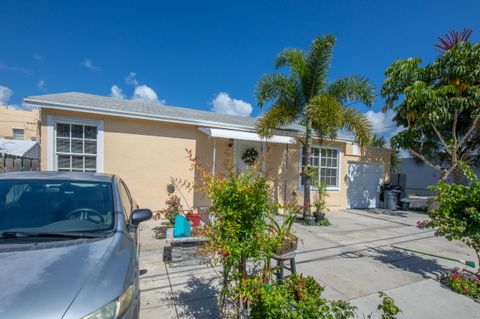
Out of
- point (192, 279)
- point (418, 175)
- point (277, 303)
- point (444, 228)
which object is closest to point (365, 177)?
point (444, 228)

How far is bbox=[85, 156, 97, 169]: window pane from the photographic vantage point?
6859 mm

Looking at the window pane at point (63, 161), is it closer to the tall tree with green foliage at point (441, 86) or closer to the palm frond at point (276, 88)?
the palm frond at point (276, 88)

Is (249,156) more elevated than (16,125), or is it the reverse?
(16,125)

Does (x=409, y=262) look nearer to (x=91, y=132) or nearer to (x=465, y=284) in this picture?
(x=465, y=284)

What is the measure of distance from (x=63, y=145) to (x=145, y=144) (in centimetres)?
214

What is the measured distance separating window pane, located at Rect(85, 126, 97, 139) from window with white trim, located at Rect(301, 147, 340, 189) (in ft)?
26.4

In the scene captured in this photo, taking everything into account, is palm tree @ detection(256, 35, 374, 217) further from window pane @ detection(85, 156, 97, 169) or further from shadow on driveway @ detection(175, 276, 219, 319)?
window pane @ detection(85, 156, 97, 169)

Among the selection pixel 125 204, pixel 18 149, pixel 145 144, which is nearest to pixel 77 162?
pixel 145 144

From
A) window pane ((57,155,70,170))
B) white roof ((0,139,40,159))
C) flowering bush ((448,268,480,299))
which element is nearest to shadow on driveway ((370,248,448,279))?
flowering bush ((448,268,480,299))

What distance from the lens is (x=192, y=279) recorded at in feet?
12.2

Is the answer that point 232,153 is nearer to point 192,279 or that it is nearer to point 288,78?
point 288,78

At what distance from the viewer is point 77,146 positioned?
6734 millimetres

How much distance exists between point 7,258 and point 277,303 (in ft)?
6.99

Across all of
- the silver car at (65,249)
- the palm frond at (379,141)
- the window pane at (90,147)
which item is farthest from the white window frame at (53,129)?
the palm frond at (379,141)
